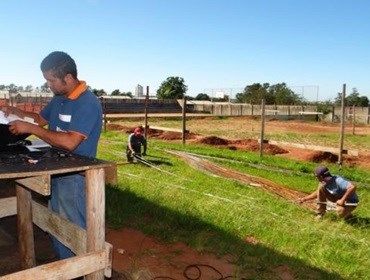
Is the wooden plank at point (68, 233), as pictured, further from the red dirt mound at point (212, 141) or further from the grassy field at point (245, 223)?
the red dirt mound at point (212, 141)

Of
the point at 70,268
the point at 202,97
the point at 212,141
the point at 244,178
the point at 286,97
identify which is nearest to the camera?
the point at 70,268

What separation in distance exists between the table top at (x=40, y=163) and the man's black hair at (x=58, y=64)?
0.58 m

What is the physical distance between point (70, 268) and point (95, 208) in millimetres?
438

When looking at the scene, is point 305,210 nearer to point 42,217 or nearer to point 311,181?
point 311,181

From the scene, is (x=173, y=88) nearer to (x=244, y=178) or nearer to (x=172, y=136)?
(x=172, y=136)

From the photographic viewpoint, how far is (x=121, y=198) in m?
6.65

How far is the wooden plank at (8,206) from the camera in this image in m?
3.77

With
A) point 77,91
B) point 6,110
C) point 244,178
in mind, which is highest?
point 77,91

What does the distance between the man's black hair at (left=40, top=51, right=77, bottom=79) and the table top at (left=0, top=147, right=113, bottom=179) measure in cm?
58

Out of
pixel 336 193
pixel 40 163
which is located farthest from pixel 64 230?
pixel 336 193

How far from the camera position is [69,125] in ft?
9.95

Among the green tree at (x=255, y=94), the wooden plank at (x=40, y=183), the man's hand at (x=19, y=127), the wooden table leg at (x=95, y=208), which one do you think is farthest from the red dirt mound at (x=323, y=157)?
the green tree at (x=255, y=94)

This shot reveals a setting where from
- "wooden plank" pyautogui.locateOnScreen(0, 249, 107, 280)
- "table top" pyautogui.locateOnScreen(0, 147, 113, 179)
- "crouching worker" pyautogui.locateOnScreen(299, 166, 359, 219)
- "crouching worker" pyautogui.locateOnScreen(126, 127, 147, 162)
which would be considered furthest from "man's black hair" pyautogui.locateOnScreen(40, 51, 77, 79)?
"crouching worker" pyautogui.locateOnScreen(126, 127, 147, 162)

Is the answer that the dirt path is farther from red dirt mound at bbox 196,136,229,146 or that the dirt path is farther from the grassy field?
red dirt mound at bbox 196,136,229,146
